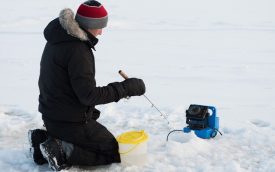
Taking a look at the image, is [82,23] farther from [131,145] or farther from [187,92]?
[187,92]

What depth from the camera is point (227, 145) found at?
4012 millimetres

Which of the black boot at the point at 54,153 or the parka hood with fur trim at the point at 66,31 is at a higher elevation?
the parka hood with fur trim at the point at 66,31

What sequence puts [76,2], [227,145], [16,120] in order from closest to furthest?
[227,145] → [16,120] → [76,2]

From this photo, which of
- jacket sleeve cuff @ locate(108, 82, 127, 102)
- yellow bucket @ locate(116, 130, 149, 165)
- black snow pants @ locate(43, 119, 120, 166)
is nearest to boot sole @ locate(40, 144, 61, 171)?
black snow pants @ locate(43, 119, 120, 166)

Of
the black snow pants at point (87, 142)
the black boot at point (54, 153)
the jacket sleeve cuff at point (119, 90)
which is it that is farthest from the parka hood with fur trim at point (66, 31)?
the black boot at point (54, 153)

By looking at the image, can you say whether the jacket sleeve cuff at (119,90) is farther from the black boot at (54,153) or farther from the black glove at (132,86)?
the black boot at (54,153)

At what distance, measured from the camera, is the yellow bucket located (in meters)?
3.45

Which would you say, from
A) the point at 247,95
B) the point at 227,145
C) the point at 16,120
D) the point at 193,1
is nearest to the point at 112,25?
the point at 193,1

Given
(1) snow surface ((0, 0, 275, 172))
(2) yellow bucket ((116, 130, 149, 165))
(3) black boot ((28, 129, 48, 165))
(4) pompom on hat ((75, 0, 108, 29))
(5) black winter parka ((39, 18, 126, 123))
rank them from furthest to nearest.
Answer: (1) snow surface ((0, 0, 275, 172)) < (3) black boot ((28, 129, 48, 165)) < (2) yellow bucket ((116, 130, 149, 165)) < (4) pompom on hat ((75, 0, 108, 29)) < (5) black winter parka ((39, 18, 126, 123))

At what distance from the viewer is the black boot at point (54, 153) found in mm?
3359

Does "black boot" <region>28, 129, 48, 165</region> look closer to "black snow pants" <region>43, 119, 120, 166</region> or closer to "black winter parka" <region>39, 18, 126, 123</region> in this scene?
"black snow pants" <region>43, 119, 120, 166</region>

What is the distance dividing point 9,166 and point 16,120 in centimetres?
129

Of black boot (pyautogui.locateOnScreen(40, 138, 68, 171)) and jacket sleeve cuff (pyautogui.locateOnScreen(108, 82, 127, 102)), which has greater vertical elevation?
jacket sleeve cuff (pyautogui.locateOnScreen(108, 82, 127, 102))

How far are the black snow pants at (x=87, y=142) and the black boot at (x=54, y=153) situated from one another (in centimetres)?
6
